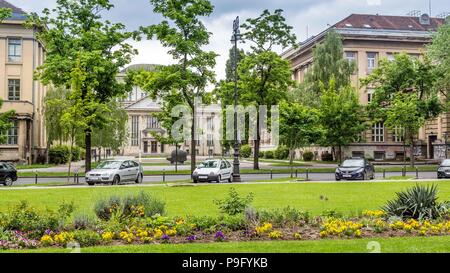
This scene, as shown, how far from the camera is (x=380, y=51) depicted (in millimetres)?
66938

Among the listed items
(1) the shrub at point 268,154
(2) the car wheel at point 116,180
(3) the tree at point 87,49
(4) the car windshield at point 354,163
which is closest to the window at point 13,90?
(3) the tree at point 87,49

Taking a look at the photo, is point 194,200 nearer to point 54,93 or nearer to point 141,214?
point 141,214

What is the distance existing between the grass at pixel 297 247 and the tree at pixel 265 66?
34.6m

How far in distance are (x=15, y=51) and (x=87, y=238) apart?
51.6 m

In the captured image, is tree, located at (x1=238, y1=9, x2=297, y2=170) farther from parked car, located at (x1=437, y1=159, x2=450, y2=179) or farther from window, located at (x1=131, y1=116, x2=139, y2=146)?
window, located at (x1=131, y1=116, x2=139, y2=146)

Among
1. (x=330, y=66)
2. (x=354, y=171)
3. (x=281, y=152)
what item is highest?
(x=330, y=66)

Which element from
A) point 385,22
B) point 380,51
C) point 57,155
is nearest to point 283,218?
point 57,155

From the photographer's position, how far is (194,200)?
19.5 metres

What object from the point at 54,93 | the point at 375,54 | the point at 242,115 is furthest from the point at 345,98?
the point at 54,93

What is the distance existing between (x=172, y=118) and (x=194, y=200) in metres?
20.2

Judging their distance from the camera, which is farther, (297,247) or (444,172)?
(444,172)

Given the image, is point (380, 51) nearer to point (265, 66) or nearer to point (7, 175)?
point (265, 66)

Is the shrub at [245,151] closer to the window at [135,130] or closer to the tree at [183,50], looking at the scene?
the window at [135,130]

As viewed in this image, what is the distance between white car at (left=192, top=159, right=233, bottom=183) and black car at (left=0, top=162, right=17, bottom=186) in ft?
35.4
